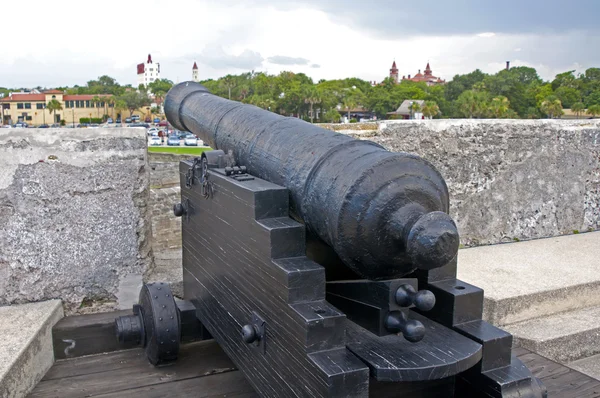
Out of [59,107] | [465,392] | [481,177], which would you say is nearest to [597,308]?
[481,177]

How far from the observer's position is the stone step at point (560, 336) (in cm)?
283

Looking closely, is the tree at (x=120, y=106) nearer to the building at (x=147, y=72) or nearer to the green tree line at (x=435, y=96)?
the green tree line at (x=435, y=96)

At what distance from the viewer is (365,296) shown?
1.88 meters

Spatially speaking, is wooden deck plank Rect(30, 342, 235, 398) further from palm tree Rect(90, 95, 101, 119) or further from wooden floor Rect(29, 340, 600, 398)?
palm tree Rect(90, 95, 101, 119)

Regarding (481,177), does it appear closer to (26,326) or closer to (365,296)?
(365,296)

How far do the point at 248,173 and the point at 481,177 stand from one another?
2.30m

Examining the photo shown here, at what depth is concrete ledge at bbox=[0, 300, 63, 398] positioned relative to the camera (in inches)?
87.1

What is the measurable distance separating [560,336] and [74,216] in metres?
2.36

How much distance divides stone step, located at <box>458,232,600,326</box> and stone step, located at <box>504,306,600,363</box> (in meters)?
0.07

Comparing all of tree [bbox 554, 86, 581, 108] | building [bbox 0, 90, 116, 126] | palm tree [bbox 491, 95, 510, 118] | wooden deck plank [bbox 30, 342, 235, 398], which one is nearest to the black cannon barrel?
wooden deck plank [bbox 30, 342, 235, 398]

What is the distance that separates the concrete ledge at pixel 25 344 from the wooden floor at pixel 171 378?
0.24 ft

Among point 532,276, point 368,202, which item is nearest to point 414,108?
point 532,276

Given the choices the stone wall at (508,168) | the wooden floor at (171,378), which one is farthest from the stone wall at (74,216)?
the stone wall at (508,168)

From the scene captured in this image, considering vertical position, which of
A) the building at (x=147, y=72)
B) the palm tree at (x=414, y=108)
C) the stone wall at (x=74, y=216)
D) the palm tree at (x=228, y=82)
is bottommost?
the stone wall at (x=74, y=216)
